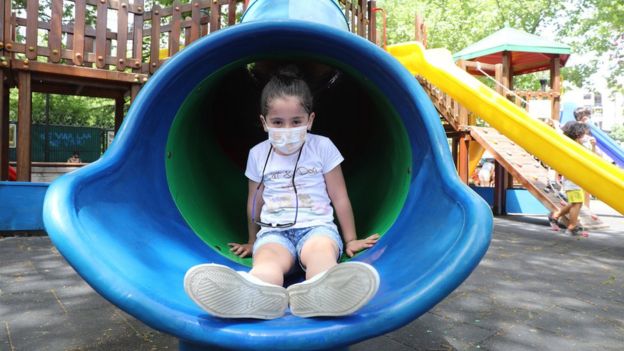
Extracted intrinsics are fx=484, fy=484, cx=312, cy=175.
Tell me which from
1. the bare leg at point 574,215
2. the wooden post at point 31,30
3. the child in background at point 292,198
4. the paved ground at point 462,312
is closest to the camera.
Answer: the child in background at point 292,198

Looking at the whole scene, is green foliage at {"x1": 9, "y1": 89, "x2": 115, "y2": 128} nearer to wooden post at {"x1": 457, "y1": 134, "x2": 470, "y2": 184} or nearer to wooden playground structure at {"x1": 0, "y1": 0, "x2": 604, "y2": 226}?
wooden playground structure at {"x1": 0, "y1": 0, "x2": 604, "y2": 226}

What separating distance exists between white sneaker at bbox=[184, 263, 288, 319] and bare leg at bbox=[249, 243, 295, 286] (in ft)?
1.04

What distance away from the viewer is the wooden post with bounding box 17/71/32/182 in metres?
4.57

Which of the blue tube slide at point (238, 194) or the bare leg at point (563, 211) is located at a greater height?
the blue tube slide at point (238, 194)

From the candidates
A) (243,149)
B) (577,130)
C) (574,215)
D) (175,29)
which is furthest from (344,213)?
(577,130)

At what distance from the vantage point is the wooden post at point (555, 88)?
891 cm

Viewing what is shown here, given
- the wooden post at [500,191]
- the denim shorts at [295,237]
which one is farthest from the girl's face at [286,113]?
the wooden post at [500,191]

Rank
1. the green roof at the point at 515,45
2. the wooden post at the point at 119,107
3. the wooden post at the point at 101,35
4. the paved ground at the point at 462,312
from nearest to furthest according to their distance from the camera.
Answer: the paved ground at the point at 462,312 → the wooden post at the point at 101,35 → the wooden post at the point at 119,107 → the green roof at the point at 515,45

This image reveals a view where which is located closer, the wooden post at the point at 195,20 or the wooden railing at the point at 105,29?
the wooden railing at the point at 105,29

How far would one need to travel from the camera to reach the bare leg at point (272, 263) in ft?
5.40

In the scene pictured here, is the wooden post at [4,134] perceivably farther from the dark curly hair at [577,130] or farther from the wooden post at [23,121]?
the dark curly hair at [577,130]

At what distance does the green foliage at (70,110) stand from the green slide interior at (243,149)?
51.9 ft

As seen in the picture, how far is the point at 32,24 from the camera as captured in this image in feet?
14.7

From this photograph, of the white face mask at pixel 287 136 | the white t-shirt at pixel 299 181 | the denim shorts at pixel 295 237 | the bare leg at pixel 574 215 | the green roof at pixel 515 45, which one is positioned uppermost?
the green roof at pixel 515 45
